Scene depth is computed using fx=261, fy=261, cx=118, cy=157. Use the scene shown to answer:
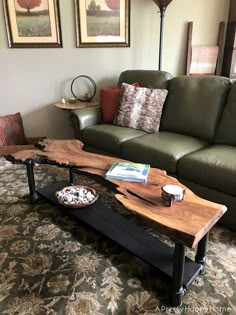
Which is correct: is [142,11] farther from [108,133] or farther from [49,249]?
[49,249]

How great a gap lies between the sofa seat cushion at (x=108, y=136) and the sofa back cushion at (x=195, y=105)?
1.15 ft

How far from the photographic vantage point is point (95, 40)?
3.15 meters

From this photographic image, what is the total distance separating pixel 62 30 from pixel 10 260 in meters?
2.56

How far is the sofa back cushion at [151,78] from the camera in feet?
8.96

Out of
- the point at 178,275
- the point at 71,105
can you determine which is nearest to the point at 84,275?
the point at 178,275

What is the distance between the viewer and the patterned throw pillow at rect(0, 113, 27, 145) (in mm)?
3080

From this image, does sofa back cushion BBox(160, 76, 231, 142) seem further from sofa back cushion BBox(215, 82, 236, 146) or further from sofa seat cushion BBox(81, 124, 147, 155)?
sofa seat cushion BBox(81, 124, 147, 155)

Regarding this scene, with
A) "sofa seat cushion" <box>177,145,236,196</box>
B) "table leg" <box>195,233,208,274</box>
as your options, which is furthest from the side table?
"table leg" <box>195,233,208,274</box>

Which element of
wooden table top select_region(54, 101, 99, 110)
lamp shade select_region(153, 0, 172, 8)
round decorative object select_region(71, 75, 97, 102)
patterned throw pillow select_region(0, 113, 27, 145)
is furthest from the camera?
round decorative object select_region(71, 75, 97, 102)

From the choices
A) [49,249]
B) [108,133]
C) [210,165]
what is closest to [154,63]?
[108,133]

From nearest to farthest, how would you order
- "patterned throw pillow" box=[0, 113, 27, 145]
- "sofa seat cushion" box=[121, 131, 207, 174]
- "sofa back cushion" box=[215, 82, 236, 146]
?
1. "sofa seat cushion" box=[121, 131, 207, 174]
2. "sofa back cushion" box=[215, 82, 236, 146]
3. "patterned throw pillow" box=[0, 113, 27, 145]

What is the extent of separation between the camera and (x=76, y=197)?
6.15ft

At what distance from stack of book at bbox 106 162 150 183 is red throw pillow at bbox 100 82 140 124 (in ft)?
4.03

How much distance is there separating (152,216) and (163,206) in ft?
0.36
